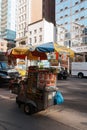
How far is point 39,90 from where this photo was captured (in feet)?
28.6

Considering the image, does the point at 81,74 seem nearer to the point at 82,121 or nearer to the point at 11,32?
the point at 82,121

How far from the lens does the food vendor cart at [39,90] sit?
860cm

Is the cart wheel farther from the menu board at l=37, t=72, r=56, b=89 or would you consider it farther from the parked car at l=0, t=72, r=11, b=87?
the parked car at l=0, t=72, r=11, b=87

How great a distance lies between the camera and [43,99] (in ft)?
27.9

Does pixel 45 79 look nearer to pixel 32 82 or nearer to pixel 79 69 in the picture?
pixel 32 82

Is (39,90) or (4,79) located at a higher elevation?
(39,90)

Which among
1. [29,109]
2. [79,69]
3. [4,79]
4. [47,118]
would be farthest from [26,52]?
[79,69]

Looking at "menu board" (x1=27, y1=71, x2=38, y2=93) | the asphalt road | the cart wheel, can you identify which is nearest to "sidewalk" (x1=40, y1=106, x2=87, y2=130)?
the asphalt road

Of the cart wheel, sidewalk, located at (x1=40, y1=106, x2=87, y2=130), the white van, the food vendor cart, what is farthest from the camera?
the white van

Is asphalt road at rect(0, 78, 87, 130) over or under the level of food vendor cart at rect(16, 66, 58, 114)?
under

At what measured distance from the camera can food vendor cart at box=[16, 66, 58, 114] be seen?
8602mm

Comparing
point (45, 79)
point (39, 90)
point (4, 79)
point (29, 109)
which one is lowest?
point (29, 109)

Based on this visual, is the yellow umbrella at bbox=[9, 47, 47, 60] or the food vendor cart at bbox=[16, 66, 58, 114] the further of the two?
the yellow umbrella at bbox=[9, 47, 47, 60]

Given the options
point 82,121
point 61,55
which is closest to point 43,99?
point 82,121
